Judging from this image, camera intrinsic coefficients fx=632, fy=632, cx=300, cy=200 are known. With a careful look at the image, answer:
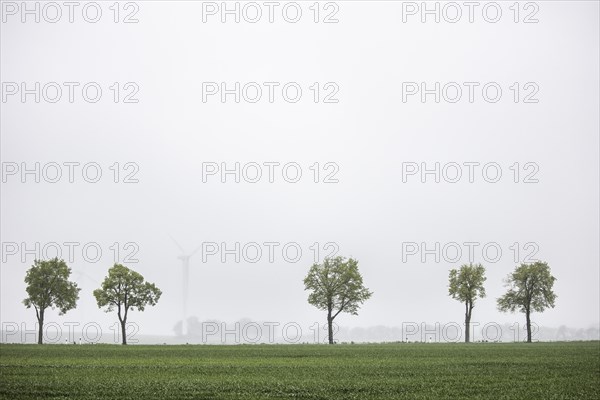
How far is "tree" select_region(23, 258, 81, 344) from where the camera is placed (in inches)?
4088

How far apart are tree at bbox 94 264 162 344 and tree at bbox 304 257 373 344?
28.2 m

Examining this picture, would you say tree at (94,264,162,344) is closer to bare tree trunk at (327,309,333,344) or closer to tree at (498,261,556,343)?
bare tree trunk at (327,309,333,344)

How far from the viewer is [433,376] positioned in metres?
42.9

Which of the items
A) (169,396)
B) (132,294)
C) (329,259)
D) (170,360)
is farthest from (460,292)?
(169,396)

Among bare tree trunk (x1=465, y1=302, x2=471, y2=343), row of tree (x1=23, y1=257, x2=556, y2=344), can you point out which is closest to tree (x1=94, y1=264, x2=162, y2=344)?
row of tree (x1=23, y1=257, x2=556, y2=344)

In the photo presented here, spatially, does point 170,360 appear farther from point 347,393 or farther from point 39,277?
point 39,277

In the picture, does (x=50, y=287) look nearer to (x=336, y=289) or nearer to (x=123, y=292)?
(x=123, y=292)

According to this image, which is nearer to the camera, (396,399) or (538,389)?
A: (396,399)

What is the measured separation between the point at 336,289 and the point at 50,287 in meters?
48.5

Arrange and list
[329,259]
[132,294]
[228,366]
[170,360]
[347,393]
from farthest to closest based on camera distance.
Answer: [329,259] → [132,294] → [170,360] → [228,366] → [347,393]

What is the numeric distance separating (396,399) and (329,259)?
265ft

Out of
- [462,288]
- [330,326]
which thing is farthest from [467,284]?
[330,326]

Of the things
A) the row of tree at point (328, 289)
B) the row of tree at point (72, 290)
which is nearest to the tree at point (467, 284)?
the row of tree at point (328, 289)

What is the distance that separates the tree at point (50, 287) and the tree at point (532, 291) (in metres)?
77.1
